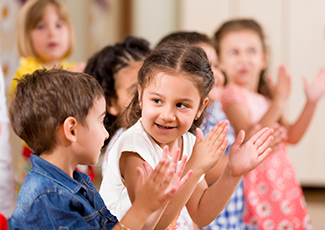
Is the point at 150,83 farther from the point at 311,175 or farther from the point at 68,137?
the point at 311,175

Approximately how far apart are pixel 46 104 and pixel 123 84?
45 centimetres

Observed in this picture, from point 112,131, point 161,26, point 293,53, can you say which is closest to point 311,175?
point 293,53

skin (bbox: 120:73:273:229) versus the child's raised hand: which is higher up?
skin (bbox: 120:73:273:229)

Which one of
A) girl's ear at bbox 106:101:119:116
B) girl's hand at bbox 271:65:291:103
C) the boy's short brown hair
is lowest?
girl's hand at bbox 271:65:291:103

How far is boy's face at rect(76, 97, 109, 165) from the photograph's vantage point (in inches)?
25.7

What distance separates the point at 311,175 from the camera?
2760 mm

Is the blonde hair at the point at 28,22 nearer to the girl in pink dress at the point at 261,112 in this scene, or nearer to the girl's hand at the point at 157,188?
the girl in pink dress at the point at 261,112

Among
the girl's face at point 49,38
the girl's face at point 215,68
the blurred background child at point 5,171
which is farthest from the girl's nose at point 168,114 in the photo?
the girl's face at point 49,38

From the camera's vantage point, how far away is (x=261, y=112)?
5.24 feet

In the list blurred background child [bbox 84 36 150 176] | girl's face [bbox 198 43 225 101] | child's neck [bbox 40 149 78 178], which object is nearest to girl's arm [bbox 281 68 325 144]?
girl's face [bbox 198 43 225 101]

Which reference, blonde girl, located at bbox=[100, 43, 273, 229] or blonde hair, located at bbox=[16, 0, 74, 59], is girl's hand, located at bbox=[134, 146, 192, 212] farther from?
blonde hair, located at bbox=[16, 0, 74, 59]

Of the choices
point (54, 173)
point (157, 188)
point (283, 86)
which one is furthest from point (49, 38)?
point (157, 188)

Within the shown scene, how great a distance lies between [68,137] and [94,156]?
0.07 meters

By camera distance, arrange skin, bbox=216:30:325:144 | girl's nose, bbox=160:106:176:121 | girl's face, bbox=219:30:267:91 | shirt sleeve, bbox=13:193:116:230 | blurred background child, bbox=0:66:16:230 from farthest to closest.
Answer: girl's face, bbox=219:30:267:91, skin, bbox=216:30:325:144, blurred background child, bbox=0:66:16:230, girl's nose, bbox=160:106:176:121, shirt sleeve, bbox=13:193:116:230
